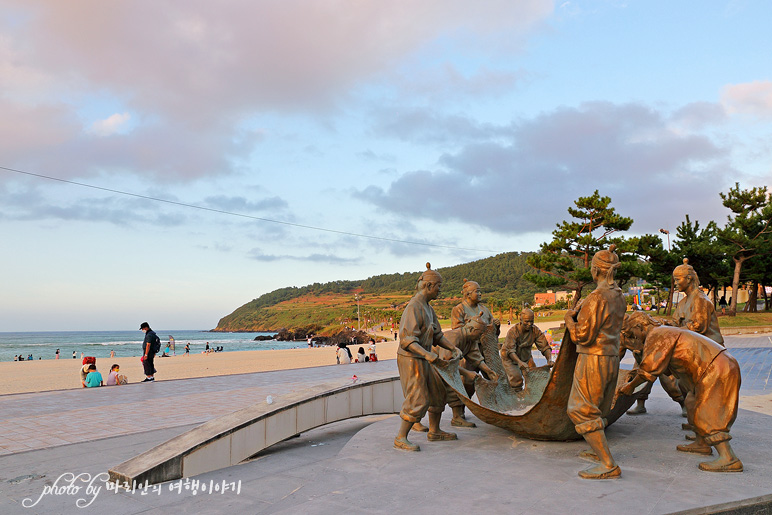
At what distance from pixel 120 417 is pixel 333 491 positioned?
18.1ft

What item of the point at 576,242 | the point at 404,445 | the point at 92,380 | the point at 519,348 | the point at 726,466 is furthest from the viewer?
the point at 576,242

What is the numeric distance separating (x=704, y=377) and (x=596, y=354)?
100 cm

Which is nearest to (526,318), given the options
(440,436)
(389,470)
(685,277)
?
(685,277)

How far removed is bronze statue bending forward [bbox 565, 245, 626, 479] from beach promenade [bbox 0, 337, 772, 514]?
471 mm

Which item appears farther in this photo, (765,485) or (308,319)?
(308,319)

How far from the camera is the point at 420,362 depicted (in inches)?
217

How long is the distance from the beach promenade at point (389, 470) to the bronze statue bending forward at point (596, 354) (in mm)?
471

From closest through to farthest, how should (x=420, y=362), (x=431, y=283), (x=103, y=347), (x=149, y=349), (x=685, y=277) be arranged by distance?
(x=420, y=362) < (x=431, y=283) < (x=685, y=277) < (x=149, y=349) < (x=103, y=347)

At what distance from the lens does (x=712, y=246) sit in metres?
32.0

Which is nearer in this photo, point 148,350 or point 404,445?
point 404,445

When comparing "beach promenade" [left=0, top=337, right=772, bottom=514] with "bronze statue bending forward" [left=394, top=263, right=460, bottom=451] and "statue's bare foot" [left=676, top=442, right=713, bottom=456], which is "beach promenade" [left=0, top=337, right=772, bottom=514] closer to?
"statue's bare foot" [left=676, top=442, right=713, bottom=456]

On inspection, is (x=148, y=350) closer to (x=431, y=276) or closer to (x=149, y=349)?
(x=149, y=349)

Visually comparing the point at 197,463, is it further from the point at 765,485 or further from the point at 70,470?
the point at 765,485

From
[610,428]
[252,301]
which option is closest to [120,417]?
[610,428]
